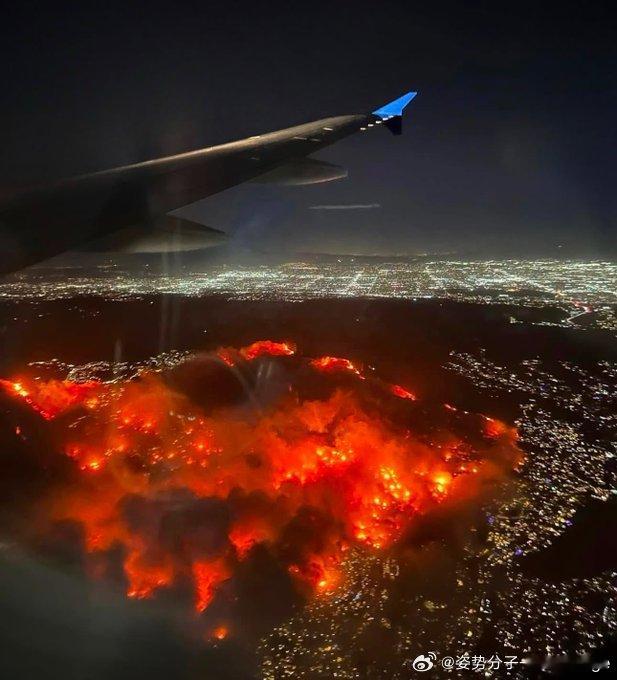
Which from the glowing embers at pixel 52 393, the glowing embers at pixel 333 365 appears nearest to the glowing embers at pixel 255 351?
the glowing embers at pixel 333 365

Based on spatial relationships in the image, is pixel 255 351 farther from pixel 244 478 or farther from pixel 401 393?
pixel 244 478

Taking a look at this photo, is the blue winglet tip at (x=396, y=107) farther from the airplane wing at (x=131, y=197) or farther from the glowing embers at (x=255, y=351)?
the glowing embers at (x=255, y=351)

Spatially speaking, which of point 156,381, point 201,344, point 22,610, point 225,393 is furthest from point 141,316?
point 22,610

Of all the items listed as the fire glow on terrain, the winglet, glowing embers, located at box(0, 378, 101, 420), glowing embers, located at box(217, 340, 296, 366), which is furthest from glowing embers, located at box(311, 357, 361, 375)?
the winglet

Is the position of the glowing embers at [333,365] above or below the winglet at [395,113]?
below

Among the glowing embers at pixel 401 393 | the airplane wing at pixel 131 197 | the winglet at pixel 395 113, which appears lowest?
the glowing embers at pixel 401 393

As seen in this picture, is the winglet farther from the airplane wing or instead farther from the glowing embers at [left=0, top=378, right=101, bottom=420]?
the glowing embers at [left=0, top=378, right=101, bottom=420]

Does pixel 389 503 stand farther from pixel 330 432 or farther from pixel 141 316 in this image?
pixel 141 316
